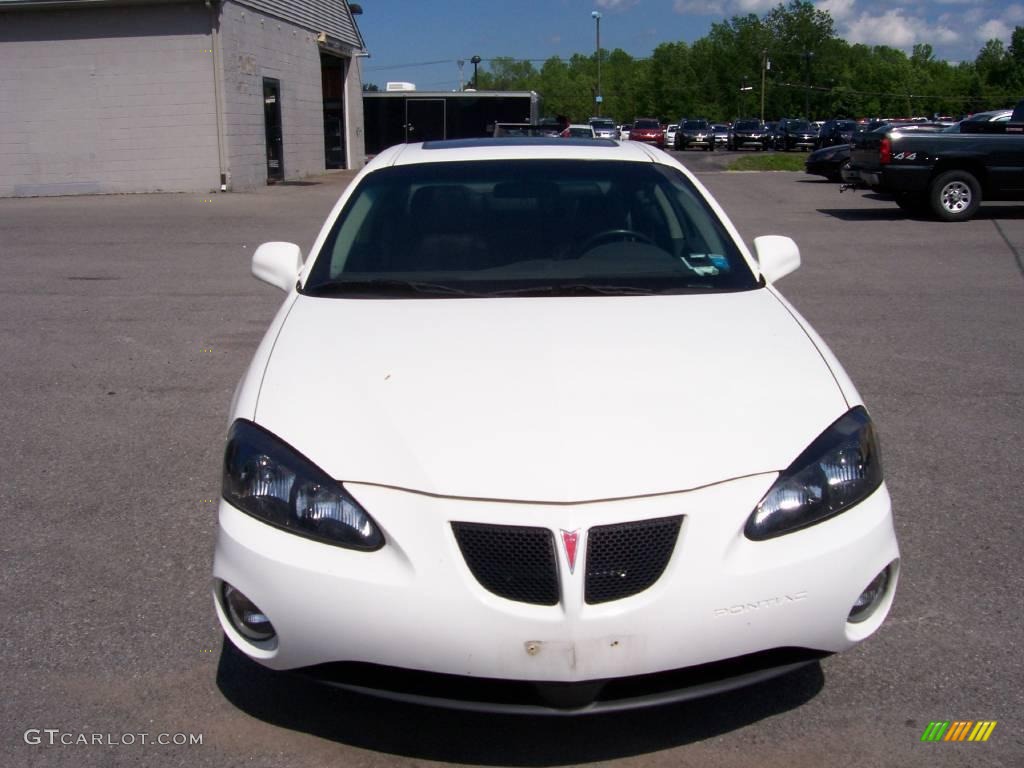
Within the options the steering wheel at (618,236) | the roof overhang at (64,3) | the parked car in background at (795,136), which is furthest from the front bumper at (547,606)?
the parked car in background at (795,136)

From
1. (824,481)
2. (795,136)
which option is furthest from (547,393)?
(795,136)

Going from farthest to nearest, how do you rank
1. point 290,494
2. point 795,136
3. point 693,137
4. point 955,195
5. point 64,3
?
point 693,137 < point 795,136 < point 64,3 < point 955,195 < point 290,494

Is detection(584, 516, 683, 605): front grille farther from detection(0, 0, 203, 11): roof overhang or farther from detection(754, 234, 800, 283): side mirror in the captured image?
detection(0, 0, 203, 11): roof overhang

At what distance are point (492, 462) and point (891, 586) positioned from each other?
1149 millimetres

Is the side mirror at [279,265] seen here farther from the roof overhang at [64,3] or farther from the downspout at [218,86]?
the roof overhang at [64,3]

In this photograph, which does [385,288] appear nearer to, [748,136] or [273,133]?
[273,133]

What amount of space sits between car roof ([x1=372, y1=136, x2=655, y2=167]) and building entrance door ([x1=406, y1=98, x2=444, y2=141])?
108 feet

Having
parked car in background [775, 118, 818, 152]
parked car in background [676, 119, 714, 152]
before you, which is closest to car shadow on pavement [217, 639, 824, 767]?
parked car in background [775, 118, 818, 152]

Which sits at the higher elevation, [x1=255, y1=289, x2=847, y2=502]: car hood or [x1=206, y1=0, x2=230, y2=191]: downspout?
[x1=206, y1=0, x2=230, y2=191]: downspout

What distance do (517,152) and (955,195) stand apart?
13153 millimetres

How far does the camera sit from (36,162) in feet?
71.2

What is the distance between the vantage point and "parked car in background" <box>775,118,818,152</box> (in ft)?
154

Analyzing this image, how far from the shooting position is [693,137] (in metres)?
A: 53.5

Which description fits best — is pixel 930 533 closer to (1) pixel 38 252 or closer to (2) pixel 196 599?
(2) pixel 196 599
